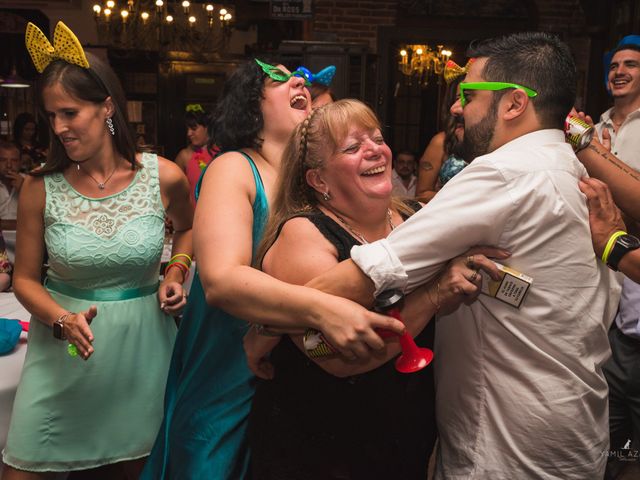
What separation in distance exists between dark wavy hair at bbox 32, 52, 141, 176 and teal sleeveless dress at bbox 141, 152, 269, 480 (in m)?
0.54

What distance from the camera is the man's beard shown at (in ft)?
5.37

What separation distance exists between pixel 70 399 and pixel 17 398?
0.53 ft

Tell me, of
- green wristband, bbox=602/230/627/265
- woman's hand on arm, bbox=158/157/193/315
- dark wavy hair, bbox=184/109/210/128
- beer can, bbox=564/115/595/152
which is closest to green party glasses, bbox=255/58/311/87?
woman's hand on arm, bbox=158/157/193/315

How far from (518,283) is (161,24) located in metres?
9.93

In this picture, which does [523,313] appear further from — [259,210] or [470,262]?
[259,210]

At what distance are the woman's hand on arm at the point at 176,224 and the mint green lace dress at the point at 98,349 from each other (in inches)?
2.4

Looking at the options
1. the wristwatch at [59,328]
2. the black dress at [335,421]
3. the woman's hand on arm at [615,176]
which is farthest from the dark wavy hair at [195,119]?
the black dress at [335,421]

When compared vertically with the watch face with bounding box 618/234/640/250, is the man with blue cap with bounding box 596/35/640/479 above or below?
below

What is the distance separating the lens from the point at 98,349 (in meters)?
2.20

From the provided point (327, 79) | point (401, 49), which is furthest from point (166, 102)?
point (327, 79)

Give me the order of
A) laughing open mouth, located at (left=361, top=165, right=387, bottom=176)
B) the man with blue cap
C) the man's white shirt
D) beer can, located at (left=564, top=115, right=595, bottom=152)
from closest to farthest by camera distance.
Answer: the man's white shirt
laughing open mouth, located at (left=361, top=165, right=387, bottom=176)
beer can, located at (left=564, top=115, right=595, bottom=152)
the man with blue cap

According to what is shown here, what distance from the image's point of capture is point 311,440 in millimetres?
1611

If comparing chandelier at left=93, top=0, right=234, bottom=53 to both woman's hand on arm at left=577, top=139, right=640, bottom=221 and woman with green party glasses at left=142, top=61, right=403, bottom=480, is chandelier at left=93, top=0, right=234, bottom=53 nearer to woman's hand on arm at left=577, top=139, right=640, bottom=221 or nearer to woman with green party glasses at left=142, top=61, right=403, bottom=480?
woman with green party glasses at left=142, top=61, right=403, bottom=480

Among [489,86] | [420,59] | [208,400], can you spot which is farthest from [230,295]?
[420,59]
